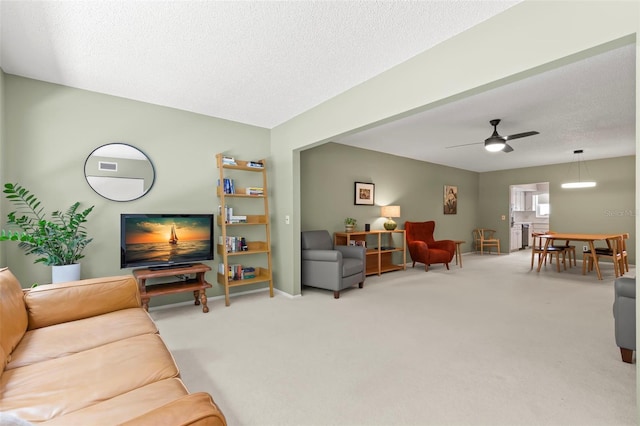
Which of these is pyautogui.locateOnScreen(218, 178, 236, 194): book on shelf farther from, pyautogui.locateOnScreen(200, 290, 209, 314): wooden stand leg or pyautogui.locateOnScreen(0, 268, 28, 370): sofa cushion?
pyautogui.locateOnScreen(0, 268, 28, 370): sofa cushion

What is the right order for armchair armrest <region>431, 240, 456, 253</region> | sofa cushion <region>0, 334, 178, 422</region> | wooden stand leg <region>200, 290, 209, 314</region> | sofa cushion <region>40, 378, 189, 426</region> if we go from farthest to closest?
armchair armrest <region>431, 240, 456, 253</region> < wooden stand leg <region>200, 290, 209, 314</region> < sofa cushion <region>0, 334, 178, 422</region> < sofa cushion <region>40, 378, 189, 426</region>

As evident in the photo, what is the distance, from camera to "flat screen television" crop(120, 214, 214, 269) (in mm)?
3277

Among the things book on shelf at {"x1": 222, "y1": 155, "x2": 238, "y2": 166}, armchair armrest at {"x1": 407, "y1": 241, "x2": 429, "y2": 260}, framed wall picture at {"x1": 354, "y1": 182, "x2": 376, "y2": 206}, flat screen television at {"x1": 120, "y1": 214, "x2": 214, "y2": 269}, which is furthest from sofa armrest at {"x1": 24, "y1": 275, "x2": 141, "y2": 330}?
armchair armrest at {"x1": 407, "y1": 241, "x2": 429, "y2": 260}

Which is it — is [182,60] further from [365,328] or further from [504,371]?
[504,371]

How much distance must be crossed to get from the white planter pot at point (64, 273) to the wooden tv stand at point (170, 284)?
1.79ft

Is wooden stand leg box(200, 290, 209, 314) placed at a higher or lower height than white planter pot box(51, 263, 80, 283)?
lower

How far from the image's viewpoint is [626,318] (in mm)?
2256

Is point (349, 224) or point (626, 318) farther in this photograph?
point (349, 224)

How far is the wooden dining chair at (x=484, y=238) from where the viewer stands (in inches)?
336

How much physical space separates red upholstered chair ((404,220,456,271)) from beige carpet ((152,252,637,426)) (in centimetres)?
181

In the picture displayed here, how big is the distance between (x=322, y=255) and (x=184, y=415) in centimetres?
354

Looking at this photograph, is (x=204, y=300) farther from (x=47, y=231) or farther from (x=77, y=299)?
(x=47, y=231)

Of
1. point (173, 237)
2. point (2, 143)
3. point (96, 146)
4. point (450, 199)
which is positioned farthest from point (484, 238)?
point (2, 143)

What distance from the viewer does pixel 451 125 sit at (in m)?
4.44
